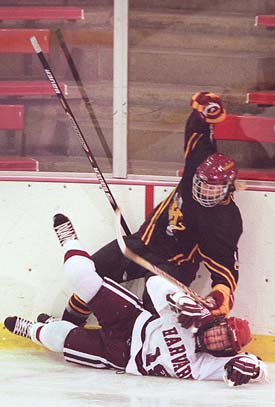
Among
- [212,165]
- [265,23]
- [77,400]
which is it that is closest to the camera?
[77,400]

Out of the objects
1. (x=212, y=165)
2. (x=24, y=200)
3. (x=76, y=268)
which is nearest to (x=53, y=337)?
(x=76, y=268)

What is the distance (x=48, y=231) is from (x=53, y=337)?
429 mm

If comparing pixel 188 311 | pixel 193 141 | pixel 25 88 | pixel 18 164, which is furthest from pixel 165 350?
pixel 25 88

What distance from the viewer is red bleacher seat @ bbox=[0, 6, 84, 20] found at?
4051 millimetres

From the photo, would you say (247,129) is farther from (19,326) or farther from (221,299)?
(19,326)

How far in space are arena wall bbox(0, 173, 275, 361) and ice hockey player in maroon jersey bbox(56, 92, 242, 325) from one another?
0.11 m

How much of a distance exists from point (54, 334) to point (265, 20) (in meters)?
1.35

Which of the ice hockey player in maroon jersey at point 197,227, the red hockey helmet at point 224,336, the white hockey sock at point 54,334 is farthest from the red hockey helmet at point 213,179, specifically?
the white hockey sock at point 54,334

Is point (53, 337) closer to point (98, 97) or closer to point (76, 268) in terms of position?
point (76, 268)

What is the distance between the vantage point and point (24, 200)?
13.2 ft

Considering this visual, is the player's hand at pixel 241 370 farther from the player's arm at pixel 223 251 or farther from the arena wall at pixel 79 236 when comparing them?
the arena wall at pixel 79 236

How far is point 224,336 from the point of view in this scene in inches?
139

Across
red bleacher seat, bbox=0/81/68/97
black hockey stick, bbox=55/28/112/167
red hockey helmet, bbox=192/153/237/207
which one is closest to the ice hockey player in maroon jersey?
red hockey helmet, bbox=192/153/237/207

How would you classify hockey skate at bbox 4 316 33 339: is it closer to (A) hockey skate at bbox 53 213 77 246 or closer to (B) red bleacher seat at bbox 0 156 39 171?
(A) hockey skate at bbox 53 213 77 246
